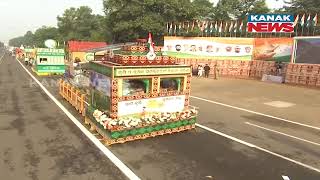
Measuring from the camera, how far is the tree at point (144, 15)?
166ft

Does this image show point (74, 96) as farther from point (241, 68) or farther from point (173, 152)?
point (241, 68)

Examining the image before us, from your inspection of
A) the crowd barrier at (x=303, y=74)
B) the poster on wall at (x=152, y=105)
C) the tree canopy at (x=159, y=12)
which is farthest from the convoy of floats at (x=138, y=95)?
the tree canopy at (x=159, y=12)

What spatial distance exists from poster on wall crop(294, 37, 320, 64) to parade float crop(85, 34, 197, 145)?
20.0 m

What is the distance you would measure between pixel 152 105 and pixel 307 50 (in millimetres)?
22213

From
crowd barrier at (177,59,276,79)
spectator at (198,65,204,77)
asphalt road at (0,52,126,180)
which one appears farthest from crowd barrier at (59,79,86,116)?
crowd barrier at (177,59,276,79)

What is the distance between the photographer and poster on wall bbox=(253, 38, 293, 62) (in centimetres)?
3282

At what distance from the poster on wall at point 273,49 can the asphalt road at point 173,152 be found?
58.3 ft

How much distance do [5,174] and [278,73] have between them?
29487 mm

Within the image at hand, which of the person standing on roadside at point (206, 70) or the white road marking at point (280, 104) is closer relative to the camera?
the white road marking at point (280, 104)

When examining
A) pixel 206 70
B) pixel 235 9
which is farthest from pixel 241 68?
pixel 235 9

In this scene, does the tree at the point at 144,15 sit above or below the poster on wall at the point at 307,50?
above

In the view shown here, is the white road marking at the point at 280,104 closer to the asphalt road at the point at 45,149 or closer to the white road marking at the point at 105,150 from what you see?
the white road marking at the point at 105,150

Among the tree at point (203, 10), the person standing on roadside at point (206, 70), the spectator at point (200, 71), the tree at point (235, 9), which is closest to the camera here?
the person standing on roadside at point (206, 70)

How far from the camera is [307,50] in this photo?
1167 inches
